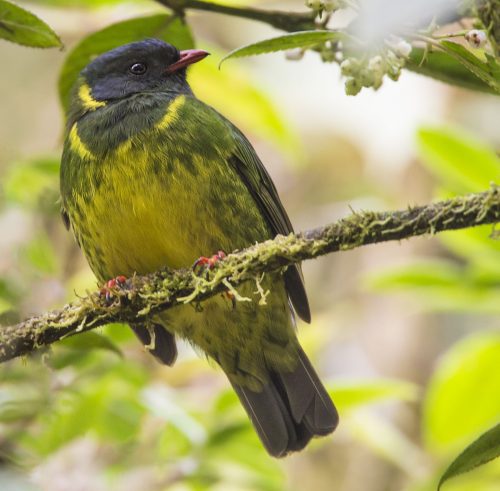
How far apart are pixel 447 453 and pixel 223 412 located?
947mm

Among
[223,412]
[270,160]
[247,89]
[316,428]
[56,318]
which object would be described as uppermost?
[56,318]

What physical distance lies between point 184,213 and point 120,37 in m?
0.58

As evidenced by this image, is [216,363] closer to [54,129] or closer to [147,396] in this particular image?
[147,396]

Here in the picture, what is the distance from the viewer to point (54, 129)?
799 centimetres

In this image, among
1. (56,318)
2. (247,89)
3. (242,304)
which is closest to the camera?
(56,318)

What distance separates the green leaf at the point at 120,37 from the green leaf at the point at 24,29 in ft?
1.31

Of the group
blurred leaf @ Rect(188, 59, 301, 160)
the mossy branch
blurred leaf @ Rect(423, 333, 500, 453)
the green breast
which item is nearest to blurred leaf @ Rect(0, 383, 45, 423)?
the mossy branch

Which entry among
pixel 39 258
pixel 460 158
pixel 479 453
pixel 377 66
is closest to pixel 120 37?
pixel 39 258

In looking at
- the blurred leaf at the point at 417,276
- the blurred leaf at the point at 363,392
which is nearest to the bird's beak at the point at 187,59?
the blurred leaf at the point at 417,276

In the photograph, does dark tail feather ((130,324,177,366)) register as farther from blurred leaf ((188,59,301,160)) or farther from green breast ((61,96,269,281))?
blurred leaf ((188,59,301,160))

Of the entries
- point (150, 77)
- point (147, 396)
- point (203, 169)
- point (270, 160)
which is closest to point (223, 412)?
point (147, 396)

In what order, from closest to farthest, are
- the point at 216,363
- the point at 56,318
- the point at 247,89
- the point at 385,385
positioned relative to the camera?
the point at 56,318
the point at 385,385
the point at 216,363
the point at 247,89

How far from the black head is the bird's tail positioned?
114 cm

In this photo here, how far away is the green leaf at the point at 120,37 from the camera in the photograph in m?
2.78
